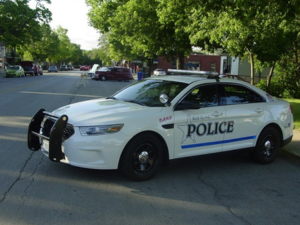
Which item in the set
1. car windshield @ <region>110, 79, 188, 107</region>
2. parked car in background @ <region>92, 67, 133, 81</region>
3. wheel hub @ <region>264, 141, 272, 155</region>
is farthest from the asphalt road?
parked car in background @ <region>92, 67, 133, 81</region>

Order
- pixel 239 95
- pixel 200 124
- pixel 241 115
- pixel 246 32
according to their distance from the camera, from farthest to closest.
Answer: pixel 246 32 → pixel 239 95 → pixel 241 115 → pixel 200 124

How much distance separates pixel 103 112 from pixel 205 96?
192cm

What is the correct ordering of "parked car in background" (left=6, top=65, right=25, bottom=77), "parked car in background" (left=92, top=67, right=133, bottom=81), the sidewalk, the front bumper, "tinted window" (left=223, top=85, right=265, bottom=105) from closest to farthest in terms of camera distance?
the front bumper, "tinted window" (left=223, top=85, right=265, bottom=105), the sidewalk, "parked car in background" (left=92, top=67, right=133, bottom=81), "parked car in background" (left=6, top=65, right=25, bottom=77)

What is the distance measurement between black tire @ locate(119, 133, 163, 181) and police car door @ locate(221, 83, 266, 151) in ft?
4.71

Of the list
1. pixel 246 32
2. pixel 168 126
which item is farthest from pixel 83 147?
pixel 246 32

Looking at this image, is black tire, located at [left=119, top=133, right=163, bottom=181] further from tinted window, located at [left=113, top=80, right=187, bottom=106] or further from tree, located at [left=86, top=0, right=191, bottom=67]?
tree, located at [left=86, top=0, right=191, bottom=67]

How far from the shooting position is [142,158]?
5109 millimetres

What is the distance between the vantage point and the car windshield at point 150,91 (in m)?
5.74

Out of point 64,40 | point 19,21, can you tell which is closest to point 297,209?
point 19,21

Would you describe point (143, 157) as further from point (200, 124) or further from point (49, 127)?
point (49, 127)

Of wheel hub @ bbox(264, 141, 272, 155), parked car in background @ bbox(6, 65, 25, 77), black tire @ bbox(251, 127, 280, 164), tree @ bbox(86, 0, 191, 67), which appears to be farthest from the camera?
parked car in background @ bbox(6, 65, 25, 77)

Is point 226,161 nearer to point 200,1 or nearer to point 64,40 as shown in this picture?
point 200,1

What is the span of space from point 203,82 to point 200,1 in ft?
17.7

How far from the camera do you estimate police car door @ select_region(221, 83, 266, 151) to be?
6.01 meters
